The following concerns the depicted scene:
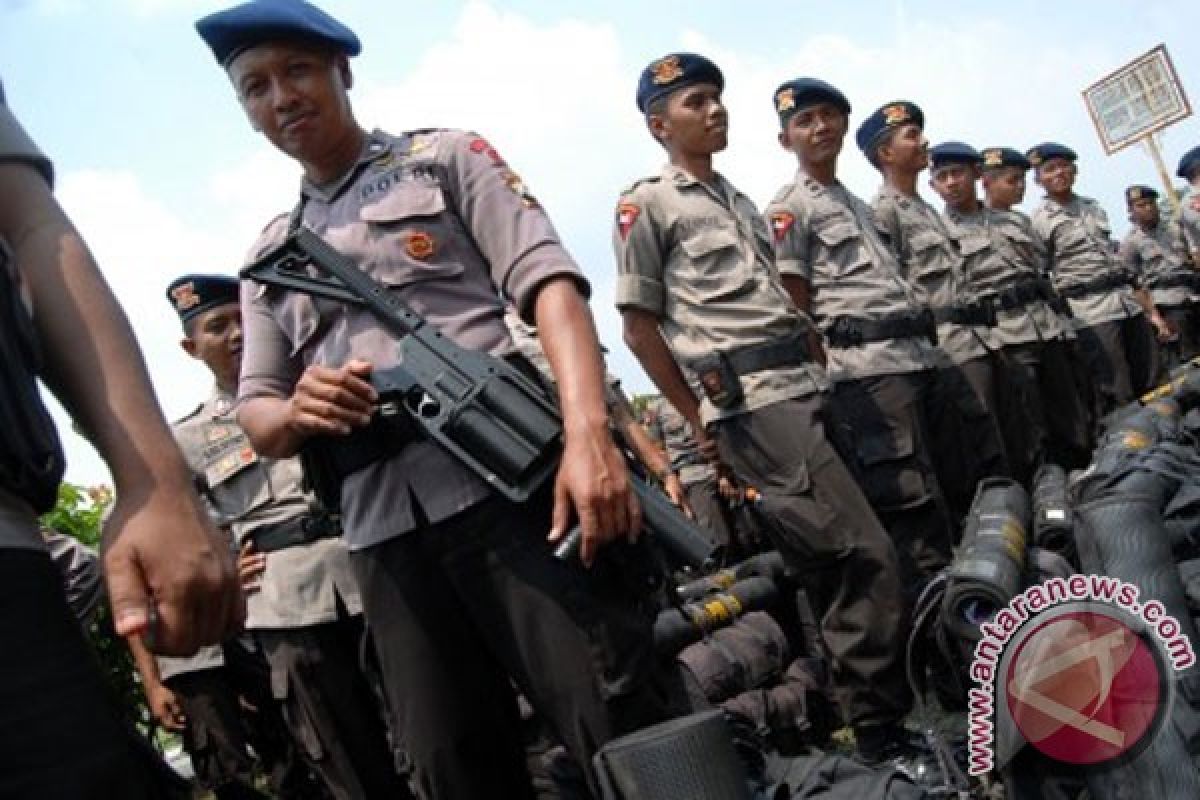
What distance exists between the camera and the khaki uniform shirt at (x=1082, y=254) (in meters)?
8.54

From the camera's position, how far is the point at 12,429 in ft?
3.50

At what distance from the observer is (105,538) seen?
109 cm

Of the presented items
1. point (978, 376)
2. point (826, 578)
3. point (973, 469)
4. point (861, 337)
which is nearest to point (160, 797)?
point (826, 578)

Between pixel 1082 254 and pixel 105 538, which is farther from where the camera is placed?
pixel 1082 254

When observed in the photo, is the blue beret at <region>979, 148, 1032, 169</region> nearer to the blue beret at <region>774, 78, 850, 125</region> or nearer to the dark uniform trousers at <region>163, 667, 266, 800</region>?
the blue beret at <region>774, 78, 850, 125</region>

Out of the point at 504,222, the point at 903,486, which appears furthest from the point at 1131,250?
the point at 504,222

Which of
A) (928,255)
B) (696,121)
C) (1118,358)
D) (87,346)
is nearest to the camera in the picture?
(87,346)

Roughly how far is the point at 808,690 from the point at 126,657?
15.4 ft

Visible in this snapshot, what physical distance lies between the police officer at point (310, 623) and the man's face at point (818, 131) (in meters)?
2.58

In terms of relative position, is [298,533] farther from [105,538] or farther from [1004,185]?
[1004,185]

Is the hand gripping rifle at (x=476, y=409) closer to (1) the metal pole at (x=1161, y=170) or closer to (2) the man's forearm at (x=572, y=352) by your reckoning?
(2) the man's forearm at (x=572, y=352)

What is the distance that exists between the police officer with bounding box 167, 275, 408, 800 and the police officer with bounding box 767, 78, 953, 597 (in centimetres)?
185

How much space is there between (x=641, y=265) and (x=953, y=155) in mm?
4271

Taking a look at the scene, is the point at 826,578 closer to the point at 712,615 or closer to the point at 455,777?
the point at 712,615
